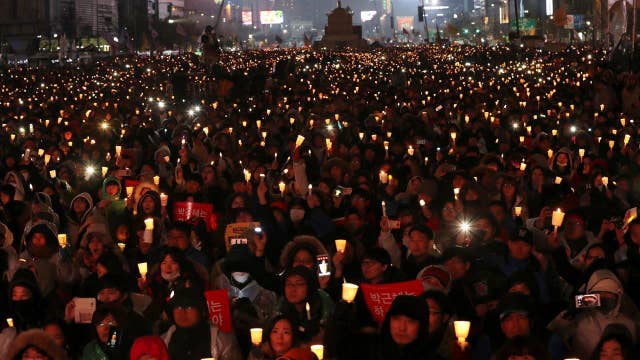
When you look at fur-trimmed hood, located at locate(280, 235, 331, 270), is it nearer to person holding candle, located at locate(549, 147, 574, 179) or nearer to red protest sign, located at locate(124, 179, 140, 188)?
red protest sign, located at locate(124, 179, 140, 188)

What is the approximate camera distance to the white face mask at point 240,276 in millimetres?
7926

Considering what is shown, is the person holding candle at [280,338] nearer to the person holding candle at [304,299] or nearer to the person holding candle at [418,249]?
the person holding candle at [304,299]

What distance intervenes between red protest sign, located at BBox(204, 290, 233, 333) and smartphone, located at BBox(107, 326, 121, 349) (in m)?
0.50

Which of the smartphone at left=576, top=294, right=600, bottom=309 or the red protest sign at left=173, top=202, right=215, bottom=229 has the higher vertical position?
the red protest sign at left=173, top=202, right=215, bottom=229

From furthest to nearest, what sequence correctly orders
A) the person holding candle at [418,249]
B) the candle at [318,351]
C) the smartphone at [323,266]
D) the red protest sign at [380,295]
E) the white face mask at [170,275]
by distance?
the person holding candle at [418,249] → the white face mask at [170,275] → the smartphone at [323,266] → the red protest sign at [380,295] → the candle at [318,351]

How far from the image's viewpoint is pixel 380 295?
6.91 meters

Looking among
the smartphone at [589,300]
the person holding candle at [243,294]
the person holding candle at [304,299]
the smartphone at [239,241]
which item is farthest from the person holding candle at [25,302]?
the smartphone at [589,300]

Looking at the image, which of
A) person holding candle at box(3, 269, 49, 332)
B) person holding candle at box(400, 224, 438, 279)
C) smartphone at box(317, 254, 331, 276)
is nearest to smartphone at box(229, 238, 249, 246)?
smartphone at box(317, 254, 331, 276)

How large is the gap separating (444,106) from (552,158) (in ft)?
36.2

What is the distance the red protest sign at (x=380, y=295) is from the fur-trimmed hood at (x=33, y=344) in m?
1.91

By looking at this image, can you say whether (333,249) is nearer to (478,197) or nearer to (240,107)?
(478,197)

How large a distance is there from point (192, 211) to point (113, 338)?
14.6 ft

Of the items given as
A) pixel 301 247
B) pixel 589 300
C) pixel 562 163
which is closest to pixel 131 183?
pixel 562 163

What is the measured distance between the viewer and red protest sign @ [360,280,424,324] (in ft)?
22.3
